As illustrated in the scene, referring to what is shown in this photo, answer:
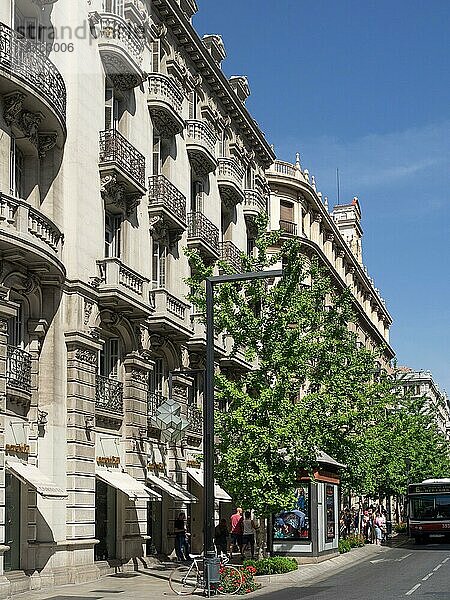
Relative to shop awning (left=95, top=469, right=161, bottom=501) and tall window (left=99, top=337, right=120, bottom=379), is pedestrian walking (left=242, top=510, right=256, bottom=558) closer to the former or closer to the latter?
shop awning (left=95, top=469, right=161, bottom=501)

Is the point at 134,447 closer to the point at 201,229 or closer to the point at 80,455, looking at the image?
the point at 80,455

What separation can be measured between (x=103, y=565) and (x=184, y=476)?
837 centimetres

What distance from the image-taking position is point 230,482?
28.8 m

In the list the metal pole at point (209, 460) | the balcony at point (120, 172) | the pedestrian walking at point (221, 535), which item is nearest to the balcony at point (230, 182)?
the balcony at point (120, 172)

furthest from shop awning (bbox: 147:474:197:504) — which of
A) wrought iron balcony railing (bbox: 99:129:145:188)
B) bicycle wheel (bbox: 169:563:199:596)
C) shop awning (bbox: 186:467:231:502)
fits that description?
wrought iron balcony railing (bbox: 99:129:145:188)

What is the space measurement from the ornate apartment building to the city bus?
48.3 ft

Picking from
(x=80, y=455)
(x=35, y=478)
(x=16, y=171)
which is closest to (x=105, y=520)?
(x=80, y=455)

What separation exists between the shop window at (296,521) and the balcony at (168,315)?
21.8 feet

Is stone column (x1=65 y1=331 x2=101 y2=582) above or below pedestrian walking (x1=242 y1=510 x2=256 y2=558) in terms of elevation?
above

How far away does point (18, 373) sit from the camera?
2536cm

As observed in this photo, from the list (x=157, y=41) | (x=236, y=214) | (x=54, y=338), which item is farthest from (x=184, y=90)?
(x=54, y=338)

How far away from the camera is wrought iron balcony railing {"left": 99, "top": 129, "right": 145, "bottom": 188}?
100 feet

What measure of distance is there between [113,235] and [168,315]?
3.42 metres

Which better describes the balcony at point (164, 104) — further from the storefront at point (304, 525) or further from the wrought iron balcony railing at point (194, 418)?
the storefront at point (304, 525)
